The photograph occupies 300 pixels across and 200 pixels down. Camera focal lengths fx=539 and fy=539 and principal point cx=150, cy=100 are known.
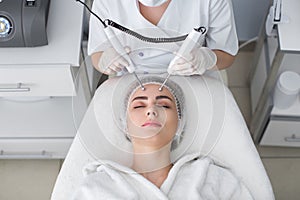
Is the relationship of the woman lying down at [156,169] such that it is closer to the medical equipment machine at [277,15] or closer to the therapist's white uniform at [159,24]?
the therapist's white uniform at [159,24]

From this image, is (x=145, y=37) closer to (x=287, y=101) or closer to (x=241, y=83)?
(x=287, y=101)

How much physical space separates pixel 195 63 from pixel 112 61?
23 cm

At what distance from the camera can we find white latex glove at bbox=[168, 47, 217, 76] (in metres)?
1.45

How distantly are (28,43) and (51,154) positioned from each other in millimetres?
561

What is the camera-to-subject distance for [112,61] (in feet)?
4.82

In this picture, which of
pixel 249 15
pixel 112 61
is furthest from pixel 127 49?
pixel 249 15

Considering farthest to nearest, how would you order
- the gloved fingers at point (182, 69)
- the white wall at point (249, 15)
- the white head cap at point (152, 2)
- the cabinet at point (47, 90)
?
the white wall at point (249, 15)
the cabinet at point (47, 90)
the gloved fingers at point (182, 69)
the white head cap at point (152, 2)

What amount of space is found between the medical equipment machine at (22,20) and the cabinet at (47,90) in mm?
70

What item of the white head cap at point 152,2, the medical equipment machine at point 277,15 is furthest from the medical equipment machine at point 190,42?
the medical equipment machine at point 277,15

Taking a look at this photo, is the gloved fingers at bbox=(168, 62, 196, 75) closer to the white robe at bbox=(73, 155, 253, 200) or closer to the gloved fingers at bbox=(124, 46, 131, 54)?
the gloved fingers at bbox=(124, 46, 131, 54)

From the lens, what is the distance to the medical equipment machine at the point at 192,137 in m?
1.46

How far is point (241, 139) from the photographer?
1.51 meters

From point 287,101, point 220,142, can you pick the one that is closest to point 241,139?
point 220,142

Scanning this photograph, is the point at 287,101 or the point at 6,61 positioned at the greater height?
the point at 6,61
